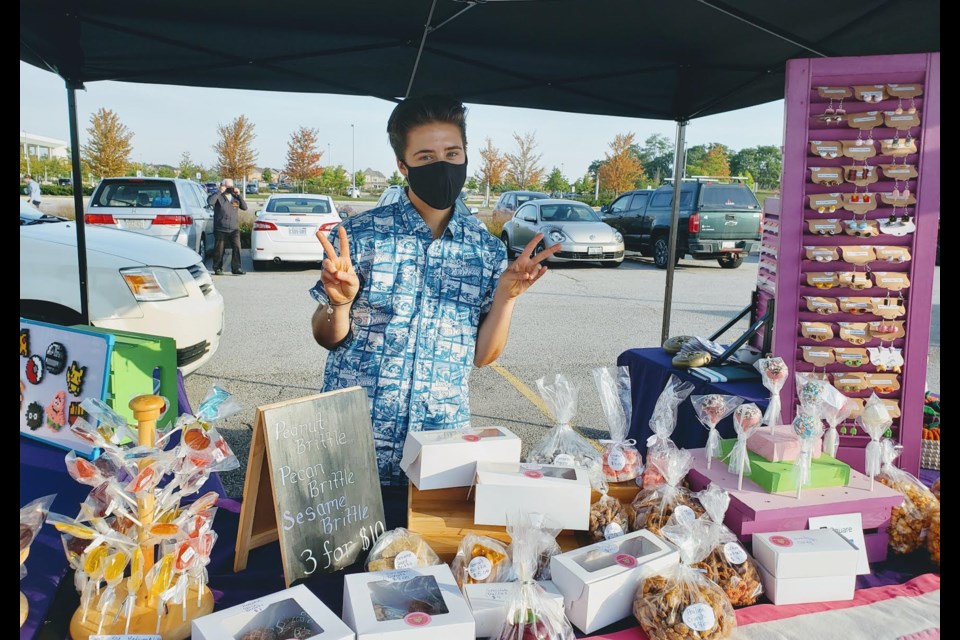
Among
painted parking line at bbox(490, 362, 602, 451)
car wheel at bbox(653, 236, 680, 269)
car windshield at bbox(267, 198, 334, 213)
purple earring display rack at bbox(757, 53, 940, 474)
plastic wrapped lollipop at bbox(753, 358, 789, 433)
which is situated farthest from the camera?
car wheel at bbox(653, 236, 680, 269)

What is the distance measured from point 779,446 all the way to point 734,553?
0.44m

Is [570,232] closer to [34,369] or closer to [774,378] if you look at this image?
[774,378]

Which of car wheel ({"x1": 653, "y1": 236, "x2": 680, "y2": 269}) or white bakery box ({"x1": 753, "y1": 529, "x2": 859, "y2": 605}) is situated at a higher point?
car wheel ({"x1": 653, "y1": 236, "x2": 680, "y2": 269})

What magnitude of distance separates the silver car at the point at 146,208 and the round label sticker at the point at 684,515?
10788 millimetres

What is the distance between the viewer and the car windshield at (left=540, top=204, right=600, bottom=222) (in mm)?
14484

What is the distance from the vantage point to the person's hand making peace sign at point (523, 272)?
73.3 inches

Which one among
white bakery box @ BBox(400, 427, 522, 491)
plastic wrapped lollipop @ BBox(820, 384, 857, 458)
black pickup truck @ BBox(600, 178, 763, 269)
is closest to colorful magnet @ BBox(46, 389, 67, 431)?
white bakery box @ BBox(400, 427, 522, 491)

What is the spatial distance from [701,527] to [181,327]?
4.11m

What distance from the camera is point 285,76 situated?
12.0 feet

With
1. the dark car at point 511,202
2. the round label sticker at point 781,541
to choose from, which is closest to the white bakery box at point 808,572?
the round label sticker at point 781,541

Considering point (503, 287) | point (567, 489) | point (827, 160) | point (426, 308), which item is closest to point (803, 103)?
point (827, 160)

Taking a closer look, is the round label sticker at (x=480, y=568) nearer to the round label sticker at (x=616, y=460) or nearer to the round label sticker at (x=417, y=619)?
the round label sticker at (x=417, y=619)

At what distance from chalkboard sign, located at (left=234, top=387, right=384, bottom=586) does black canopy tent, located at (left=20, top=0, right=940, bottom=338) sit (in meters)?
1.80

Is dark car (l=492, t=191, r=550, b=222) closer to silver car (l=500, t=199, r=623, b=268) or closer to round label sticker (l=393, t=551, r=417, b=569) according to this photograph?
silver car (l=500, t=199, r=623, b=268)
